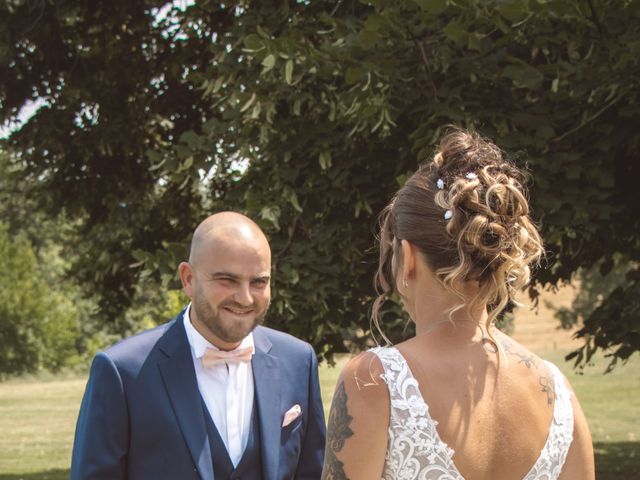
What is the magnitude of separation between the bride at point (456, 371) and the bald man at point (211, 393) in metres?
1.04

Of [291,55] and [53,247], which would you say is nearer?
[291,55]

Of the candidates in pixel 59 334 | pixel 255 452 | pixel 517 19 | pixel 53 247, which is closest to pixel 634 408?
pixel 517 19

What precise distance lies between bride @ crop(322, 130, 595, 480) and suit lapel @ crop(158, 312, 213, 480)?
3.31ft

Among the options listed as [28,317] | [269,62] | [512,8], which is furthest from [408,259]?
[28,317]

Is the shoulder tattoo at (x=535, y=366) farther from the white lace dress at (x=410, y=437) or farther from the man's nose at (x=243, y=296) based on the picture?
the man's nose at (x=243, y=296)

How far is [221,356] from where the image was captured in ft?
11.0

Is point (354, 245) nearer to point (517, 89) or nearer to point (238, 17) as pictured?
point (517, 89)

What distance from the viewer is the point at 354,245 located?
7734 millimetres

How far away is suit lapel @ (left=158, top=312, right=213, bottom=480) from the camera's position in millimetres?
3148

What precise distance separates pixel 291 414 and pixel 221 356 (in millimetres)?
319

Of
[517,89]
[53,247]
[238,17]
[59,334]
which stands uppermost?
[238,17]

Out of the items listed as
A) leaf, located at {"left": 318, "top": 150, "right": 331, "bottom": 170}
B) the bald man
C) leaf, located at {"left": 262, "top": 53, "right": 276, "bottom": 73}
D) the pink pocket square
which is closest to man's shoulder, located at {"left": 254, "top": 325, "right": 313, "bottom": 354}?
the bald man

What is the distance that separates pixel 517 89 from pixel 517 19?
121cm

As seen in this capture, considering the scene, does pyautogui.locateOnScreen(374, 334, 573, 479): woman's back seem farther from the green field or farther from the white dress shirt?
the green field
